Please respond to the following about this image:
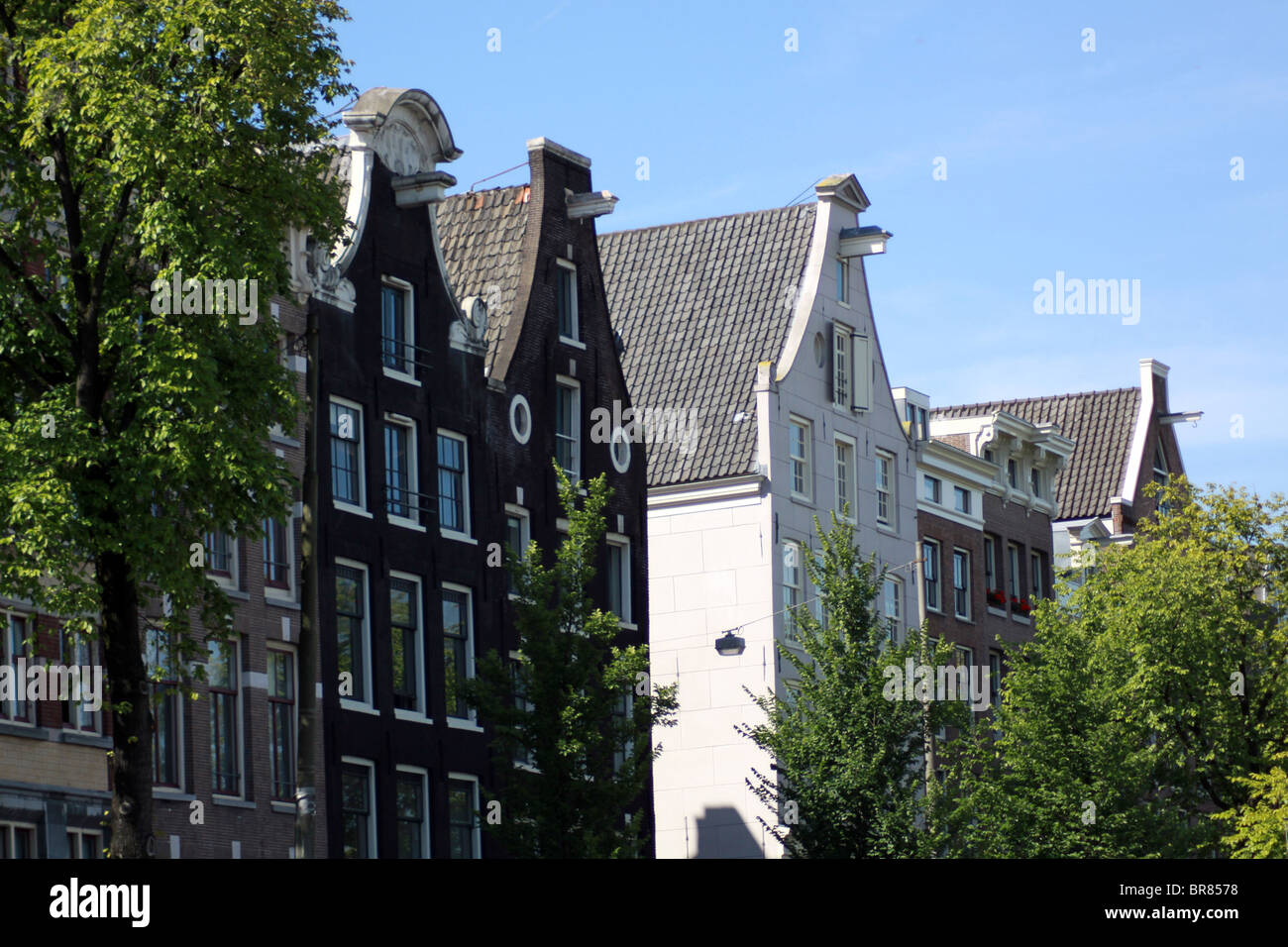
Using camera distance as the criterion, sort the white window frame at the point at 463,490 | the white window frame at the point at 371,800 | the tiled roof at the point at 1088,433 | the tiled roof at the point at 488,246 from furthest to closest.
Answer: the tiled roof at the point at 1088,433
the tiled roof at the point at 488,246
the white window frame at the point at 463,490
the white window frame at the point at 371,800

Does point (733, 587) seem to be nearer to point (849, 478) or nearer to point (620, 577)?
point (620, 577)

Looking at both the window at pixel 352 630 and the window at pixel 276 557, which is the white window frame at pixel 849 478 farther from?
the window at pixel 276 557

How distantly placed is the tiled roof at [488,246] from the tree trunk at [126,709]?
21862 mm

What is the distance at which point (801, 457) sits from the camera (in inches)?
2384

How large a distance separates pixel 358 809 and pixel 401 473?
6.52 meters

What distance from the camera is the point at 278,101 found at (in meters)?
31.4

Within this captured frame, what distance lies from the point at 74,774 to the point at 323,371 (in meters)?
9.87

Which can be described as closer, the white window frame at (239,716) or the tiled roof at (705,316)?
the white window frame at (239,716)

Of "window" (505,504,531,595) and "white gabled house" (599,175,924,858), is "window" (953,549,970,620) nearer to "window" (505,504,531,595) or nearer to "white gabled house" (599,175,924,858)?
"white gabled house" (599,175,924,858)

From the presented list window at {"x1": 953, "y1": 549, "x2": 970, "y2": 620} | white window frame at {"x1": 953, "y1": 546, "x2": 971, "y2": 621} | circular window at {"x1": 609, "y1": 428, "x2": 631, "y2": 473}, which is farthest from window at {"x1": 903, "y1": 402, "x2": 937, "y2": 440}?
circular window at {"x1": 609, "y1": 428, "x2": 631, "y2": 473}

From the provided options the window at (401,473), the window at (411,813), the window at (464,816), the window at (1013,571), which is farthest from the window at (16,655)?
the window at (1013,571)

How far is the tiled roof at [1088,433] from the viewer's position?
81562 mm
